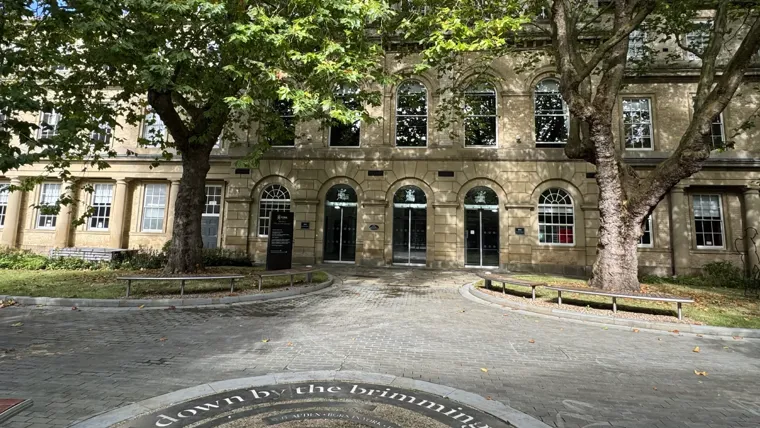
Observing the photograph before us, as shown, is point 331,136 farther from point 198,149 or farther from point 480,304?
A: point 480,304

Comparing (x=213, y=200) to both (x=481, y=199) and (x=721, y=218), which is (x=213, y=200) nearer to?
(x=481, y=199)

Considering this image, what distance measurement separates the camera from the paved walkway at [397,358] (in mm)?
3842

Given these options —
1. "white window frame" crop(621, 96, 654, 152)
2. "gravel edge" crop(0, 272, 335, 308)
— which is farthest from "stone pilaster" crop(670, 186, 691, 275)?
"gravel edge" crop(0, 272, 335, 308)

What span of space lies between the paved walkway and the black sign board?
4682 mm

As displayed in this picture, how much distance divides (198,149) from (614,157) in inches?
520

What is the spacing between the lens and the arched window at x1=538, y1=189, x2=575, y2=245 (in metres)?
16.9

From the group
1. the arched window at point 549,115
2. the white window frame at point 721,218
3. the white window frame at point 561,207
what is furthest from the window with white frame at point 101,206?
the white window frame at point 721,218

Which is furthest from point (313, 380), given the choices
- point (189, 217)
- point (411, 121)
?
point (411, 121)

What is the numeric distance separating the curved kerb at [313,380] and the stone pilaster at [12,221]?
931 inches

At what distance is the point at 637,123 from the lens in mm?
17391

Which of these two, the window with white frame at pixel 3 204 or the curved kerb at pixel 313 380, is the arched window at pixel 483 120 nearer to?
the curved kerb at pixel 313 380

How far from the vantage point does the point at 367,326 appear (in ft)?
23.0

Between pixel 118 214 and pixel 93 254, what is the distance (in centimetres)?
341

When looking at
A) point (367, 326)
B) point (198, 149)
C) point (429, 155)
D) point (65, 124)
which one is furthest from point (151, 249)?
point (367, 326)
